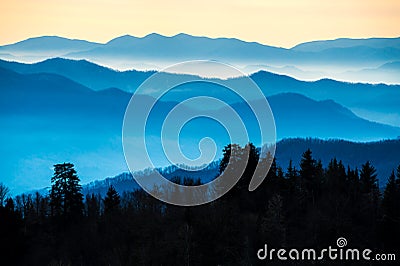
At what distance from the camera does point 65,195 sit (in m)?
55.0

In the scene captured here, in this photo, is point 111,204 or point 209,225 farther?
point 111,204

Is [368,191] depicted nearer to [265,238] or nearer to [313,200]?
[313,200]

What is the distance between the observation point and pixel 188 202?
49375 mm

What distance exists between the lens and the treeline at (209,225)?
136 ft

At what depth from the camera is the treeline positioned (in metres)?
41.4
